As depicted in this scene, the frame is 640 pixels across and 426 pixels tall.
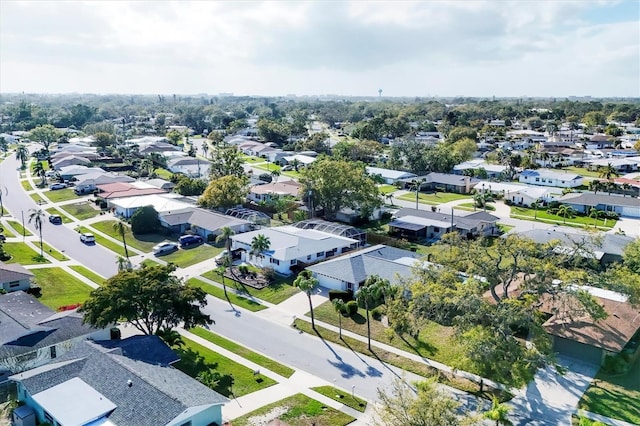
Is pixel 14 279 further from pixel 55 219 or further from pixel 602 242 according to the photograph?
pixel 602 242

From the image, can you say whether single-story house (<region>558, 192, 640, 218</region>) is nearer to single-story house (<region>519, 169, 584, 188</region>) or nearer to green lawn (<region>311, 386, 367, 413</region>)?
single-story house (<region>519, 169, 584, 188</region>)

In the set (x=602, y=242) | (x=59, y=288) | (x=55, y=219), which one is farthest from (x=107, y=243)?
(x=602, y=242)

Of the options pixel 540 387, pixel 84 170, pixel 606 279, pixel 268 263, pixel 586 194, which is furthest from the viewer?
pixel 84 170

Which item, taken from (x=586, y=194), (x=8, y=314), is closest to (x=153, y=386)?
(x=8, y=314)

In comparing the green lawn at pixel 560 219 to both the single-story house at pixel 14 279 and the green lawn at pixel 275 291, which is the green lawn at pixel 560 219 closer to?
the green lawn at pixel 275 291

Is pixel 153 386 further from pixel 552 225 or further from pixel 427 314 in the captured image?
pixel 552 225
